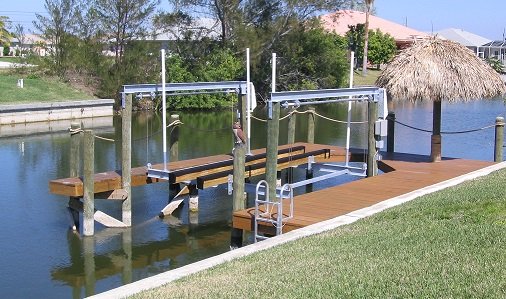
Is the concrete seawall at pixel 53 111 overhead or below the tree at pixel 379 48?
below

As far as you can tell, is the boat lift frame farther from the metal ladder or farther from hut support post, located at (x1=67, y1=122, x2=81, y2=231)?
the metal ladder

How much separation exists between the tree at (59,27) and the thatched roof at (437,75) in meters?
29.6

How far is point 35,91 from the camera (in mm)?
38844

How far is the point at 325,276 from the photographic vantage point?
23.9ft

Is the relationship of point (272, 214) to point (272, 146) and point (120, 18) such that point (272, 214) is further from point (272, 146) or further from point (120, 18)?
point (120, 18)

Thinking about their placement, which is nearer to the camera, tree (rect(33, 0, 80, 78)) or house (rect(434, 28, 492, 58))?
tree (rect(33, 0, 80, 78))

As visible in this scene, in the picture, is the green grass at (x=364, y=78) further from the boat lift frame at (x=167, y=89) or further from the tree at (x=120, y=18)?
the boat lift frame at (x=167, y=89)

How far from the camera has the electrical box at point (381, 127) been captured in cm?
1622

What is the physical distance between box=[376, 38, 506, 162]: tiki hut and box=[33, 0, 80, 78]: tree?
29580mm

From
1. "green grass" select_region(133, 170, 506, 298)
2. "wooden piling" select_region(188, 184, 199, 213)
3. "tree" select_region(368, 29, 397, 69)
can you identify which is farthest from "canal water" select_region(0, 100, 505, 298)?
"tree" select_region(368, 29, 397, 69)

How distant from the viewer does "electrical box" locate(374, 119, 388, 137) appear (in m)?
16.2

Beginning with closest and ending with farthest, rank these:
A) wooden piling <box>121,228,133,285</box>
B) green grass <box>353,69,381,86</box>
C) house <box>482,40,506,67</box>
→ wooden piling <box>121,228,133,285</box> < green grass <box>353,69,381,86</box> < house <box>482,40,506,67</box>

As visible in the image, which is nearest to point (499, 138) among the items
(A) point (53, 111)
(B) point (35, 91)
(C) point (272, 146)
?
(C) point (272, 146)

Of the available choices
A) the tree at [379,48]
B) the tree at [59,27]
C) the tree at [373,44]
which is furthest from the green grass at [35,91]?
the tree at [379,48]
